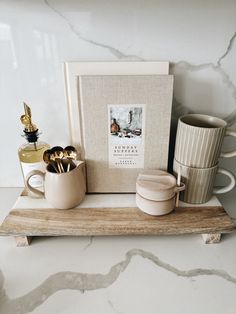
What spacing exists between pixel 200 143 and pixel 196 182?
3.5 inches

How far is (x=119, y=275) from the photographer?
487 mm

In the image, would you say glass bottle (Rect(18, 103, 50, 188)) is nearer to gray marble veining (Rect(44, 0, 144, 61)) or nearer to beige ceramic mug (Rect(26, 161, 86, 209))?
beige ceramic mug (Rect(26, 161, 86, 209))

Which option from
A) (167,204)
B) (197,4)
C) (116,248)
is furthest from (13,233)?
(197,4)

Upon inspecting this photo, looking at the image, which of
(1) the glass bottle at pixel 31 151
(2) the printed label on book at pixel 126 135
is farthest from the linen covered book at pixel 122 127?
(1) the glass bottle at pixel 31 151

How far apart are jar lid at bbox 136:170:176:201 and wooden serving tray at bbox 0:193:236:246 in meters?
0.05

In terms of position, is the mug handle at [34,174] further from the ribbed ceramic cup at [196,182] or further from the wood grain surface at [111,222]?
the ribbed ceramic cup at [196,182]

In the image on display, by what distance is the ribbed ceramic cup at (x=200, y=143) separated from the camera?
1.74 ft

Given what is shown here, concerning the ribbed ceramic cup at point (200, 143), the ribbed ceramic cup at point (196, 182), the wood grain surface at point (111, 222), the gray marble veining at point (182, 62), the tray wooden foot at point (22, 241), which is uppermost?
the gray marble veining at point (182, 62)

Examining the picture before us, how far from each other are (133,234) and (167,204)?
9cm

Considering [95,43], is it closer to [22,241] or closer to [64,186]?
[64,186]

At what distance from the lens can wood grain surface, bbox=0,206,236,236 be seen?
531 millimetres

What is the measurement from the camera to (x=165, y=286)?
0.47 m

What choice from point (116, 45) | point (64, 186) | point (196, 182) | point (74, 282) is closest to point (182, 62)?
point (116, 45)

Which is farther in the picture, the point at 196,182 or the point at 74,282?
the point at 196,182
